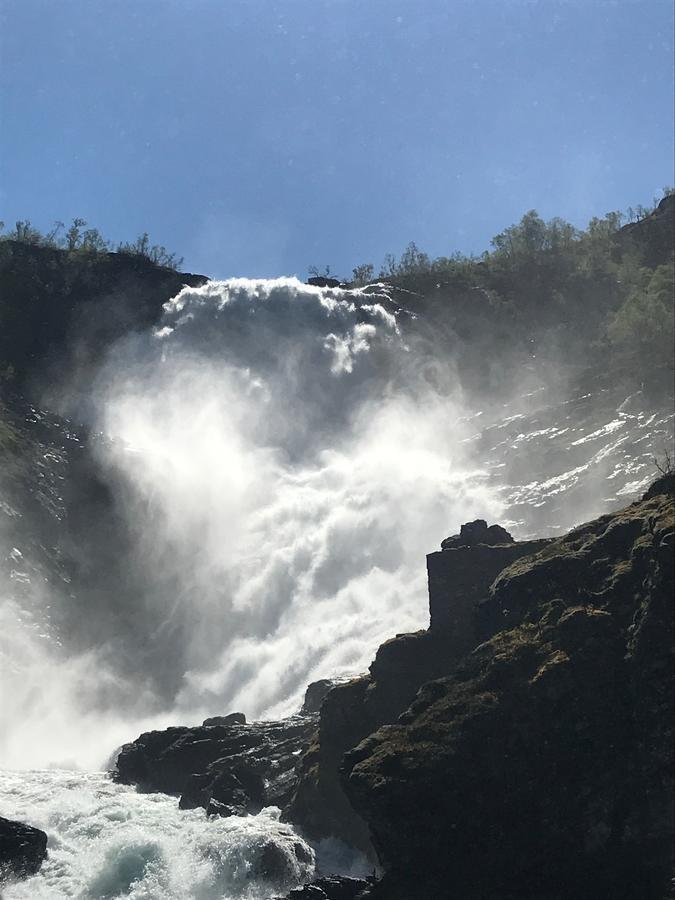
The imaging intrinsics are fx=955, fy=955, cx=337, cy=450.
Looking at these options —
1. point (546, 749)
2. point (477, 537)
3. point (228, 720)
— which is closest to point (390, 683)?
point (477, 537)

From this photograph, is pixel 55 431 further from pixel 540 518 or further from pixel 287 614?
pixel 540 518

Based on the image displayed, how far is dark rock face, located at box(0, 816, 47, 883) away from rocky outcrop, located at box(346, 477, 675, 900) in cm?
1305

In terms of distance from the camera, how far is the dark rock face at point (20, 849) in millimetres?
35469

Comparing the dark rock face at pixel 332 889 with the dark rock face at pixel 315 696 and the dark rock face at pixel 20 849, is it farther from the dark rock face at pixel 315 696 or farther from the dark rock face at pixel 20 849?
the dark rock face at pixel 315 696

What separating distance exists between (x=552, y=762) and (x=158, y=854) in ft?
54.6

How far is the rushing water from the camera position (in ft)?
114

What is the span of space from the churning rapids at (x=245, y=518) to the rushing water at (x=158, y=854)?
0.39 ft

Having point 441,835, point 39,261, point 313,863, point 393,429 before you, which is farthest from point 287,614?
point 39,261

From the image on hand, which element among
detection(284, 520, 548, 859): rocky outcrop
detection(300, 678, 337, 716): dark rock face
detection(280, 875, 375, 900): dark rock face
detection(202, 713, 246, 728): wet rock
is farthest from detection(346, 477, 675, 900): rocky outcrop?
detection(202, 713, 246, 728): wet rock

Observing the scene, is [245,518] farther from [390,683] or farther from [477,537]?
[390,683]

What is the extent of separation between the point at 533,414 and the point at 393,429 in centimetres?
1508

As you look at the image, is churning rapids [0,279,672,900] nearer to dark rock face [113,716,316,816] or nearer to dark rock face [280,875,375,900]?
dark rock face [113,716,316,816]

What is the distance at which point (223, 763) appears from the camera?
153ft

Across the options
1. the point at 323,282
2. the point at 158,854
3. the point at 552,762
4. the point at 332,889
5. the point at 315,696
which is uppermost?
the point at 323,282
